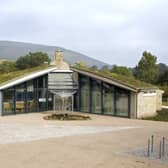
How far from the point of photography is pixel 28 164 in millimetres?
10578

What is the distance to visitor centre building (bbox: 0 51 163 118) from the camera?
83.3 ft

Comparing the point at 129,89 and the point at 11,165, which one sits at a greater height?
the point at 129,89

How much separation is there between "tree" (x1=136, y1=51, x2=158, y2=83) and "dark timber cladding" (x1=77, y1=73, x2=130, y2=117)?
21.4 m

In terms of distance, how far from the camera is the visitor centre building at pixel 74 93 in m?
25.4

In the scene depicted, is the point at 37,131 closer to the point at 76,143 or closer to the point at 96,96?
the point at 76,143

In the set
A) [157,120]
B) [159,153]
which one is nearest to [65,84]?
[157,120]

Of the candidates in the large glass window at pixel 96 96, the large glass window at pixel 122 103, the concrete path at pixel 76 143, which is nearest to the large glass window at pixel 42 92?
the large glass window at pixel 96 96

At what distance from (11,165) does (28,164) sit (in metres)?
0.54

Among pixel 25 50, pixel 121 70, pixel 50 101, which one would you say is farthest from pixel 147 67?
pixel 25 50

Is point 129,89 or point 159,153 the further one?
point 129,89

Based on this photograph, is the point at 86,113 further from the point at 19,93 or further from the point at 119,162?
the point at 119,162

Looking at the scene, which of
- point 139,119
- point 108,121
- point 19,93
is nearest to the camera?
point 108,121

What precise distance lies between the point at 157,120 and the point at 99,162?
14425 mm

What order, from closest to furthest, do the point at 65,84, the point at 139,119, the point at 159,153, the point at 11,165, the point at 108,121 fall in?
1. the point at 11,165
2. the point at 159,153
3. the point at 108,121
4. the point at 139,119
5. the point at 65,84
